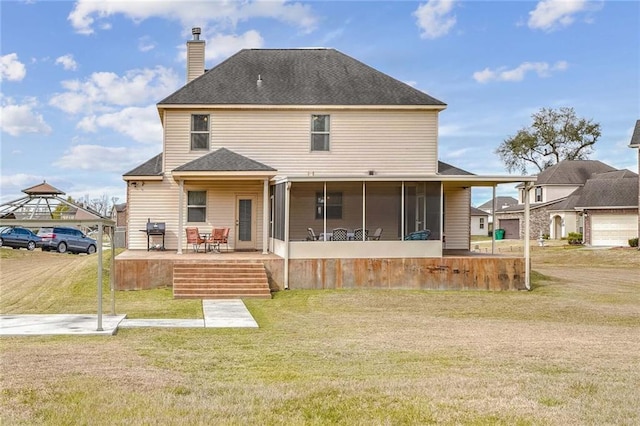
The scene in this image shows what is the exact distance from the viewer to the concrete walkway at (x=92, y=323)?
9.59 metres

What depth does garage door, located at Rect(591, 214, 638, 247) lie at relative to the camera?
1533 inches

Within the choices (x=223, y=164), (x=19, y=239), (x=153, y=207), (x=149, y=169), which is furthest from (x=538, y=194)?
(x=19, y=239)

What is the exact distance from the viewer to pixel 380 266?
1717 cm

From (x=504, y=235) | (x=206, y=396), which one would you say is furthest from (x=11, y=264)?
A: (x=504, y=235)

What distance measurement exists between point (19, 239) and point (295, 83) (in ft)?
71.1

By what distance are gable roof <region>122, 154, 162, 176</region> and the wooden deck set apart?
4.70 m

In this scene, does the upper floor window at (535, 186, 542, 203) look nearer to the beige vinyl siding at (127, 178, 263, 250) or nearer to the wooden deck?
the wooden deck

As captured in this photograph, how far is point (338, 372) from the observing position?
7020 millimetres

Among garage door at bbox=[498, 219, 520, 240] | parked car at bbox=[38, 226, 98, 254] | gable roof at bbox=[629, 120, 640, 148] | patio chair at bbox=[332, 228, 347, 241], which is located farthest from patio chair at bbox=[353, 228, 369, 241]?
garage door at bbox=[498, 219, 520, 240]

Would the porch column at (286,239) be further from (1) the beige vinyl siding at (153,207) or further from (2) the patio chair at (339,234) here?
(1) the beige vinyl siding at (153,207)

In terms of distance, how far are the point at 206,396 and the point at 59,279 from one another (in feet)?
49.0

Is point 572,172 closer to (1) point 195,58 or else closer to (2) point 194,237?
(1) point 195,58

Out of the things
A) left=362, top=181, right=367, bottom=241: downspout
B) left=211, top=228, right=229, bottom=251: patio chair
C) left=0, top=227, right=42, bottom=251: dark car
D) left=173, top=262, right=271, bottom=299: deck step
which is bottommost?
left=173, top=262, right=271, bottom=299: deck step

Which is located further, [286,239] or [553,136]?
[553,136]
